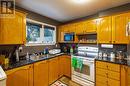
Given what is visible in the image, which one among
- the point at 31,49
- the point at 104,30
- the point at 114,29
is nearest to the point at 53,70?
the point at 31,49

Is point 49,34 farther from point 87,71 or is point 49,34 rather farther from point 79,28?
point 87,71

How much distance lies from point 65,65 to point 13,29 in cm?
219

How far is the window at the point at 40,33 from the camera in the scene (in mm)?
3162

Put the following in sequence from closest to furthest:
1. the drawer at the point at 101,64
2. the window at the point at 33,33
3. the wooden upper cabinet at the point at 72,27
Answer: the drawer at the point at 101,64, the window at the point at 33,33, the wooden upper cabinet at the point at 72,27

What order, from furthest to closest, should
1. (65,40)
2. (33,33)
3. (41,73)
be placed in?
(65,40) → (33,33) → (41,73)

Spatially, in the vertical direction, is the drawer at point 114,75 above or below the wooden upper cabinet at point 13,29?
below

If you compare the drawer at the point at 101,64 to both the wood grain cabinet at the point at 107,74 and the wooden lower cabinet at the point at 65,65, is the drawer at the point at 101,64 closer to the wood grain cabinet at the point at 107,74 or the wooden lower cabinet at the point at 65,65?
the wood grain cabinet at the point at 107,74

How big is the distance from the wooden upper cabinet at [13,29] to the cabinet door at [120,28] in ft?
7.58

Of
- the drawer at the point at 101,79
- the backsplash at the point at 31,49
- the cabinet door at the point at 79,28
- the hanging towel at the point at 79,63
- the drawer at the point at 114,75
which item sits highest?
the cabinet door at the point at 79,28

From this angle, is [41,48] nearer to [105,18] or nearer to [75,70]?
[75,70]

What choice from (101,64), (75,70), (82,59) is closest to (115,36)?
(101,64)

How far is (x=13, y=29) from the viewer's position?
2109 millimetres

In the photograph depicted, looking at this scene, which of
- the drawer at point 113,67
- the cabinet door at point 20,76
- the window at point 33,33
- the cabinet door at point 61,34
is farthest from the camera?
the cabinet door at point 61,34

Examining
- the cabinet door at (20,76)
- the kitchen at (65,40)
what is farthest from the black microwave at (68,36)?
the cabinet door at (20,76)
